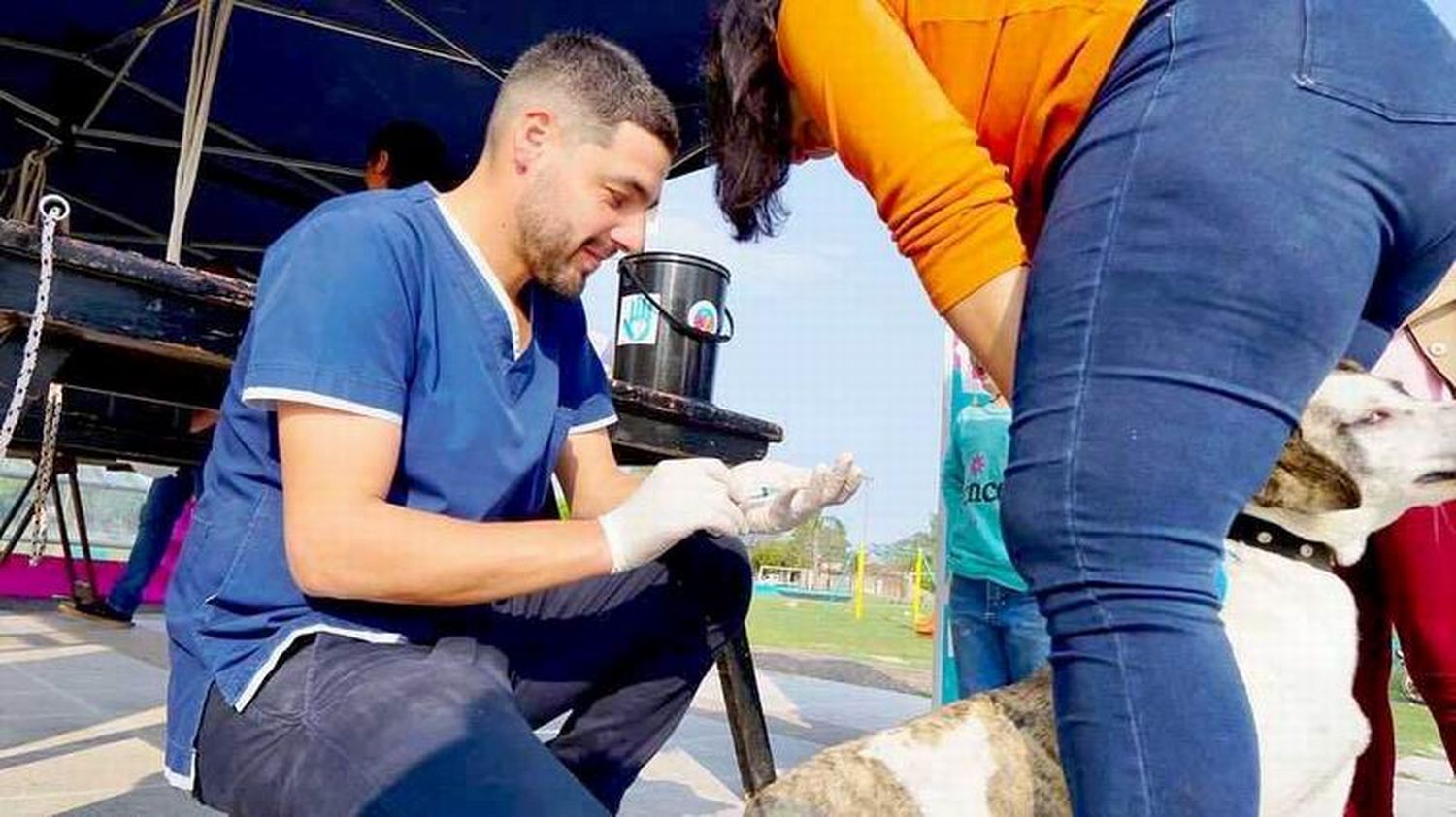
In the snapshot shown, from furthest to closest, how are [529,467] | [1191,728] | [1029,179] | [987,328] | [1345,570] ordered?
[1345,570] → [529,467] → [1029,179] → [987,328] → [1191,728]

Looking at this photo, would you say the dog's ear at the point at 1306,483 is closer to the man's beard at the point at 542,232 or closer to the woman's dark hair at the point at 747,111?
the woman's dark hair at the point at 747,111

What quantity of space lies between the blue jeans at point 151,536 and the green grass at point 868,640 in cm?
323

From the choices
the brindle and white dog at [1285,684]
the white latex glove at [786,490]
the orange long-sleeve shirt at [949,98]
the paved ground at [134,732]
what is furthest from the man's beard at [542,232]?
the paved ground at [134,732]

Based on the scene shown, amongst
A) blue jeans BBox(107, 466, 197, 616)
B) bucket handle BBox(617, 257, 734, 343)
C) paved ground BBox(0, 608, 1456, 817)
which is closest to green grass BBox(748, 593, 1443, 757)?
paved ground BBox(0, 608, 1456, 817)

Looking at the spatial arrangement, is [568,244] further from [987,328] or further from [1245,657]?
[1245,657]

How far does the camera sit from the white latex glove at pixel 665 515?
4.36 ft

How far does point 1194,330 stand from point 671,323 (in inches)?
65.6

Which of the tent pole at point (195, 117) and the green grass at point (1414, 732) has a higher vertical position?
the tent pole at point (195, 117)

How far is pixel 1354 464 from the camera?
1.31 m

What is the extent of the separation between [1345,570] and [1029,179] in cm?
116

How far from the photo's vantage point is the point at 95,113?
4758 millimetres

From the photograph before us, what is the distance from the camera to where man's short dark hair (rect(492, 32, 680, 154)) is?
1.54 m

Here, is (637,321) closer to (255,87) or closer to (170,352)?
(170,352)

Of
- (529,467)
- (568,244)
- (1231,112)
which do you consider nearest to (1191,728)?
(1231,112)
